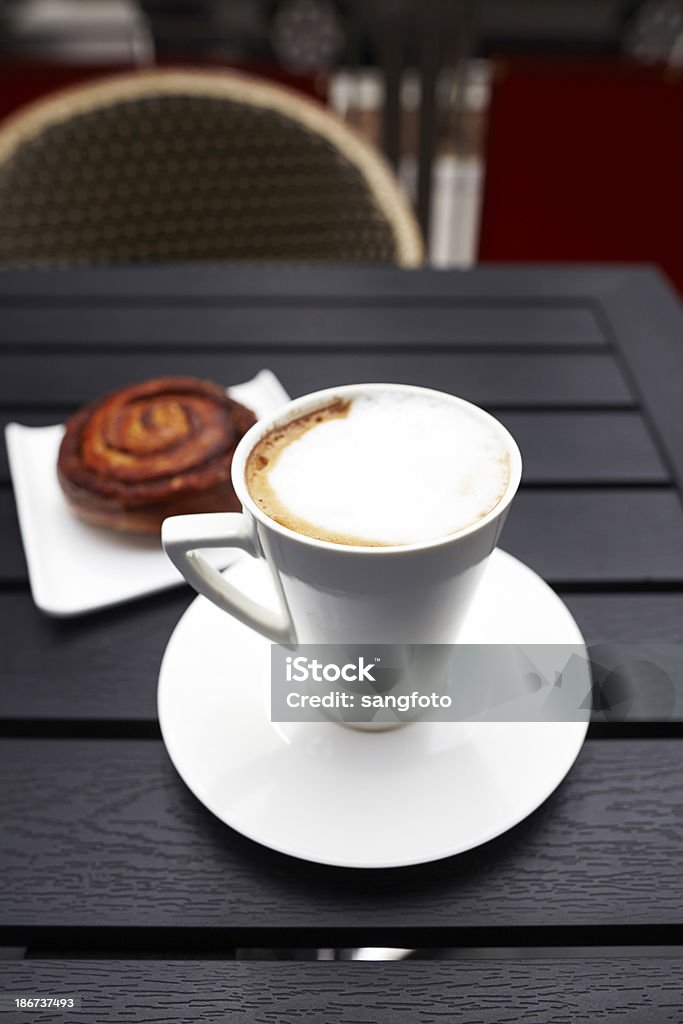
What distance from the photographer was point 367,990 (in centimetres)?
35

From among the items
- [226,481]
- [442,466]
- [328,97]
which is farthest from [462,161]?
[442,466]

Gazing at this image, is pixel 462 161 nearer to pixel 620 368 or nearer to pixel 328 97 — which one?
pixel 328 97

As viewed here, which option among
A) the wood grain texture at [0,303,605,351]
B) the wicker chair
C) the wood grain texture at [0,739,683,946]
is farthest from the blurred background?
the wood grain texture at [0,739,683,946]

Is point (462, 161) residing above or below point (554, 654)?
below

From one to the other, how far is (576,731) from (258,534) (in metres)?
0.18

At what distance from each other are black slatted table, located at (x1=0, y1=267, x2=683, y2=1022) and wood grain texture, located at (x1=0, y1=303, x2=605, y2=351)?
0.05 m

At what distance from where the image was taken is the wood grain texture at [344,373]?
715 mm

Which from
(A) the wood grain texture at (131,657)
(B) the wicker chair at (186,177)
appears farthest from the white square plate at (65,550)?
(B) the wicker chair at (186,177)

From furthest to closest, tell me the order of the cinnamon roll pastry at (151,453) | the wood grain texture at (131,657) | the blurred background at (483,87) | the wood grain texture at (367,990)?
the blurred background at (483,87) < the cinnamon roll pastry at (151,453) < the wood grain texture at (131,657) < the wood grain texture at (367,990)

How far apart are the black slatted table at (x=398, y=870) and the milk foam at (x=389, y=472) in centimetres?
14

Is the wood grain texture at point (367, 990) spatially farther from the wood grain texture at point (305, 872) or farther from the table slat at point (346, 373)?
the table slat at point (346, 373)

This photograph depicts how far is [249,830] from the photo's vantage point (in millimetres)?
383

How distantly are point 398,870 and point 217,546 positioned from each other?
0.53 feet

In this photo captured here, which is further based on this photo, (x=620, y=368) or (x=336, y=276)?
(x=336, y=276)
